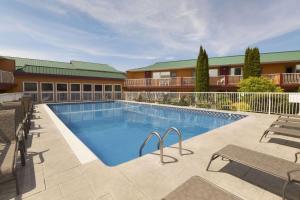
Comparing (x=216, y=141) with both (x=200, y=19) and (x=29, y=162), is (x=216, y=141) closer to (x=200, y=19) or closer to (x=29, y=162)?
(x=29, y=162)

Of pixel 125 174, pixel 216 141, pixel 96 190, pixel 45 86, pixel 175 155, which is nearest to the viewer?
pixel 96 190

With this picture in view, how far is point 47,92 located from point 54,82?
1622 mm

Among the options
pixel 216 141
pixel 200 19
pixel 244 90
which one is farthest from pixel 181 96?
pixel 216 141

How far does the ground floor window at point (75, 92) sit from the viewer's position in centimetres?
2302

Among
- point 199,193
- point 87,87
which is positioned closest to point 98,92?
point 87,87

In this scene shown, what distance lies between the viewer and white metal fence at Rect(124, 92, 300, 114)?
10797 mm

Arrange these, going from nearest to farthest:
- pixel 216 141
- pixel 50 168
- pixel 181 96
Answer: pixel 50 168 < pixel 216 141 < pixel 181 96

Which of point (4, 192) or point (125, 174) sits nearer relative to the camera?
point (4, 192)

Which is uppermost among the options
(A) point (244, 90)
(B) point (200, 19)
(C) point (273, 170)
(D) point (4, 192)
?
(B) point (200, 19)

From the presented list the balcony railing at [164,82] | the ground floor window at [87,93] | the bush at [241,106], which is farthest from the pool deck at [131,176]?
the ground floor window at [87,93]

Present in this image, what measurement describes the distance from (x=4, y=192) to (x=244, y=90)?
15.1 m

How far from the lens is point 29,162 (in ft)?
12.7

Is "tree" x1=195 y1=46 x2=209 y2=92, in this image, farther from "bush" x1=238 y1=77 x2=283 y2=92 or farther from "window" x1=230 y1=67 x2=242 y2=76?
"bush" x1=238 y1=77 x2=283 y2=92

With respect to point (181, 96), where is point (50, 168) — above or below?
below
